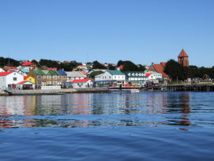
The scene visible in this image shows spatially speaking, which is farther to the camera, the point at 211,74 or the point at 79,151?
the point at 211,74

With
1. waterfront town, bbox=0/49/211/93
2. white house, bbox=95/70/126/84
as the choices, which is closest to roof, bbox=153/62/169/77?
waterfront town, bbox=0/49/211/93

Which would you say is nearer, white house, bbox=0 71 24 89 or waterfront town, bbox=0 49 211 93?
white house, bbox=0 71 24 89

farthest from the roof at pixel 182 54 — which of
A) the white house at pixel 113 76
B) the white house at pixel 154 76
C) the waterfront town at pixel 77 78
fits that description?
the white house at pixel 113 76

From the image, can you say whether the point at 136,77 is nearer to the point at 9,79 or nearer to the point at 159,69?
the point at 159,69

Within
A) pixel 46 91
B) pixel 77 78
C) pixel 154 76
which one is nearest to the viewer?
pixel 46 91

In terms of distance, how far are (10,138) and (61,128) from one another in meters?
3.72

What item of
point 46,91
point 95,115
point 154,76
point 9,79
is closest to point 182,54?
point 154,76

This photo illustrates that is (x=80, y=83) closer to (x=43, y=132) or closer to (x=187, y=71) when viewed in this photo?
(x=187, y=71)

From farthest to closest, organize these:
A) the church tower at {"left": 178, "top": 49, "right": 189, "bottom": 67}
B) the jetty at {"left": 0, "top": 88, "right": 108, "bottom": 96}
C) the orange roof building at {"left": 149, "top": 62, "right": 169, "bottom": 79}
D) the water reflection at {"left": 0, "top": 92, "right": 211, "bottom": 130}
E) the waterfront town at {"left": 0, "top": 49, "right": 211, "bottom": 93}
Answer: the church tower at {"left": 178, "top": 49, "right": 189, "bottom": 67}, the orange roof building at {"left": 149, "top": 62, "right": 169, "bottom": 79}, the waterfront town at {"left": 0, "top": 49, "right": 211, "bottom": 93}, the jetty at {"left": 0, "top": 88, "right": 108, "bottom": 96}, the water reflection at {"left": 0, "top": 92, "right": 211, "bottom": 130}

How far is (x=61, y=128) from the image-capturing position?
57.1 feet

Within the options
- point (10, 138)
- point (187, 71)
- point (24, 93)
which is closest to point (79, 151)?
point (10, 138)

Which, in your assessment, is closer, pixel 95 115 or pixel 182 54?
pixel 95 115

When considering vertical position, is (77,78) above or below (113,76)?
below

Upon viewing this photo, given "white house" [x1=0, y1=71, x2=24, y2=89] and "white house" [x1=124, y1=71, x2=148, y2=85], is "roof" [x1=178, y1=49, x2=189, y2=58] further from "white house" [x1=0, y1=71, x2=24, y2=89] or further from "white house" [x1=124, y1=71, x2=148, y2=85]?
"white house" [x1=0, y1=71, x2=24, y2=89]
